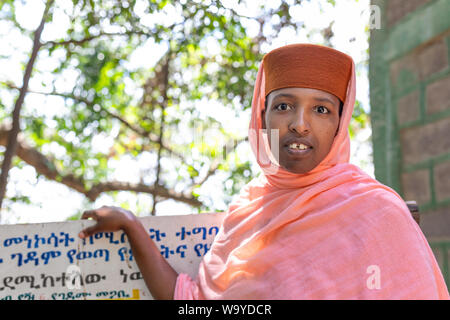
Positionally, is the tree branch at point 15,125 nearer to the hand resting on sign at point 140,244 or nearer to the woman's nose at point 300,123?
the hand resting on sign at point 140,244

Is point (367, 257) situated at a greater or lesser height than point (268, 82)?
lesser

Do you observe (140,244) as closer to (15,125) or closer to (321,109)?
(321,109)

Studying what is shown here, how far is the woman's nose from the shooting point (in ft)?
5.39

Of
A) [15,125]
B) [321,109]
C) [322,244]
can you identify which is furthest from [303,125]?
[15,125]

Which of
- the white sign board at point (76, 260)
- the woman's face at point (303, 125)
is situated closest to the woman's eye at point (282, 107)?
the woman's face at point (303, 125)

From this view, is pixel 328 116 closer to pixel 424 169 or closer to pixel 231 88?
pixel 424 169

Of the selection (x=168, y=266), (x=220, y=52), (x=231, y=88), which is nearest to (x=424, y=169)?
(x=231, y=88)

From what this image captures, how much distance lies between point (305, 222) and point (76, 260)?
2.95 ft

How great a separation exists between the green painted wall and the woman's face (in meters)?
1.85

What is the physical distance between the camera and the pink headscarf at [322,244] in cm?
148

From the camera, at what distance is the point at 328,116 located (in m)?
1.72

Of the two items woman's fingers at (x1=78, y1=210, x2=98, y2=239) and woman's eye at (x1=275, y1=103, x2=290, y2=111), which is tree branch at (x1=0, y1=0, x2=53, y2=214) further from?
woman's eye at (x1=275, y1=103, x2=290, y2=111)

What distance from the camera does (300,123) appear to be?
5.39 feet
